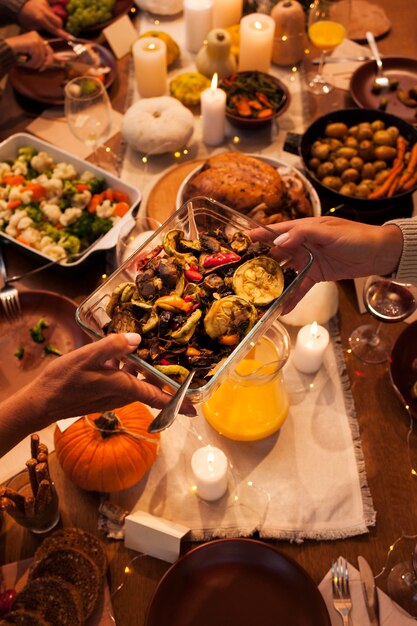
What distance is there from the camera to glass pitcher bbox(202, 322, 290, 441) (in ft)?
3.93

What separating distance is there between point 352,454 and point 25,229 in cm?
103

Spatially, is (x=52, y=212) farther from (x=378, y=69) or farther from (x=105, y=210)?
(x=378, y=69)

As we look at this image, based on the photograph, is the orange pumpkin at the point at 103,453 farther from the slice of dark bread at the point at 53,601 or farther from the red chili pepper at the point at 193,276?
the red chili pepper at the point at 193,276

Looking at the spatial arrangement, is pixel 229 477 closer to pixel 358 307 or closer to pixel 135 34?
pixel 358 307

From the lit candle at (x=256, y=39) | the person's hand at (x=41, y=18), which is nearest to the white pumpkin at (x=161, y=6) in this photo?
the person's hand at (x=41, y=18)

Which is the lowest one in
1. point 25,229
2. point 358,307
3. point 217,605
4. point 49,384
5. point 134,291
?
point 217,605

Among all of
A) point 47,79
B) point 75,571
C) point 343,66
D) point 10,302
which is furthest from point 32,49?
point 75,571

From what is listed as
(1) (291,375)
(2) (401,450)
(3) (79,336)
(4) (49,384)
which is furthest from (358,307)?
(4) (49,384)

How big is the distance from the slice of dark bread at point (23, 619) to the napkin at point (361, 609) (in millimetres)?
506

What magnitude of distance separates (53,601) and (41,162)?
1200mm

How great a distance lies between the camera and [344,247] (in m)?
1.20

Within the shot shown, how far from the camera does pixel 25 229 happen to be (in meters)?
1.57

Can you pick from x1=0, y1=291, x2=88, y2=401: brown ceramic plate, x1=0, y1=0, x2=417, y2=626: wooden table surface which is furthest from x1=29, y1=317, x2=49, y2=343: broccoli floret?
x1=0, y1=0, x2=417, y2=626: wooden table surface

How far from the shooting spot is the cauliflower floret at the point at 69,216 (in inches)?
62.2
